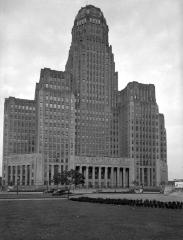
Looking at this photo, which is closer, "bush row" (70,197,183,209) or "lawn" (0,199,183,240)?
"lawn" (0,199,183,240)

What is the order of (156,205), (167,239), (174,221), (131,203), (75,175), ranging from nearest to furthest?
(167,239), (174,221), (156,205), (131,203), (75,175)

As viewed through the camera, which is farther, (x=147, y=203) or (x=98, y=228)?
(x=147, y=203)

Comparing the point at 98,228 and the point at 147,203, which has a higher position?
the point at 98,228

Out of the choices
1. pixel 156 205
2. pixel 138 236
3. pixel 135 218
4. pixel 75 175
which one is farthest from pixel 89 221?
pixel 75 175

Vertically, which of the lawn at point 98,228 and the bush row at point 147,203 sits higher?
the lawn at point 98,228

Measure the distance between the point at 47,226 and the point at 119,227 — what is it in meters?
6.15

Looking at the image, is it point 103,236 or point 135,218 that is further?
point 135,218

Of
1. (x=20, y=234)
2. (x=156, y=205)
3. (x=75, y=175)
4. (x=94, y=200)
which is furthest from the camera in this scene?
(x=75, y=175)

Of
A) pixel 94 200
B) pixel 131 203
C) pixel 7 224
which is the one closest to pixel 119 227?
pixel 7 224

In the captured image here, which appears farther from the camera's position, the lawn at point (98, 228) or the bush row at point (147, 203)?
the bush row at point (147, 203)

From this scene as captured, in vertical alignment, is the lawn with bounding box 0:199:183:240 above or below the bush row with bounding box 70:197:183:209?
above

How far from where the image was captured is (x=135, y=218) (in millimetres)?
37031

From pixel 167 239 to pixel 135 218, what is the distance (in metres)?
12.0

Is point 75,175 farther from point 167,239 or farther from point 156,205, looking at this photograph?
point 167,239
